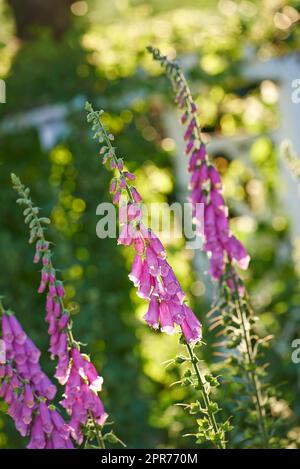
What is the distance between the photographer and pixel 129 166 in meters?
5.34

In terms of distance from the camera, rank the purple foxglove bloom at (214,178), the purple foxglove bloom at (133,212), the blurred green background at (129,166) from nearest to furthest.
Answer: the purple foxglove bloom at (133,212)
the purple foxglove bloom at (214,178)
the blurred green background at (129,166)

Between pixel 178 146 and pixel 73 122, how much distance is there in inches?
30.0

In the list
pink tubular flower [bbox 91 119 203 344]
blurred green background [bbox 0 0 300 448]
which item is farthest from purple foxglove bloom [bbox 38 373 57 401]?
blurred green background [bbox 0 0 300 448]

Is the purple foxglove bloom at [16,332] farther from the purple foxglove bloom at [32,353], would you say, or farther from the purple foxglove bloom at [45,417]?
the purple foxglove bloom at [45,417]

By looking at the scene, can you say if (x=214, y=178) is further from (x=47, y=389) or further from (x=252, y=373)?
(x=47, y=389)

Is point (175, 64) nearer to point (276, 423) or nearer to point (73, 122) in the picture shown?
point (276, 423)

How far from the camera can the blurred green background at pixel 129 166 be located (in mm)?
4793

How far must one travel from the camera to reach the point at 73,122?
516 cm

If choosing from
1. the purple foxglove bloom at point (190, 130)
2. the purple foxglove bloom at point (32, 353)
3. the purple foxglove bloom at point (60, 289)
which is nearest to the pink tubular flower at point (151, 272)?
the purple foxglove bloom at point (60, 289)

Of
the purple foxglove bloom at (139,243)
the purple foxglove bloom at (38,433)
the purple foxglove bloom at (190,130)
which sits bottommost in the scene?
the purple foxglove bloom at (38,433)

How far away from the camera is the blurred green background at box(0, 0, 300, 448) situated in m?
4.79

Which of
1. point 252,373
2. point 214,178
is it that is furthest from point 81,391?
point 214,178

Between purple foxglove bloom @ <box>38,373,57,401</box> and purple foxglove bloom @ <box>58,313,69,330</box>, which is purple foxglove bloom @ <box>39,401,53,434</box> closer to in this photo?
purple foxglove bloom @ <box>38,373,57,401</box>
